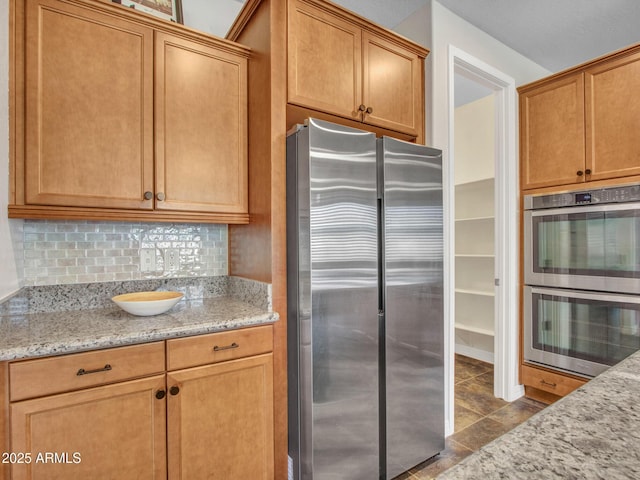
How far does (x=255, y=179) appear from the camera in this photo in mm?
1803

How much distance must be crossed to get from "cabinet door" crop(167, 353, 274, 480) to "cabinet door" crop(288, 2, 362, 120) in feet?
4.38

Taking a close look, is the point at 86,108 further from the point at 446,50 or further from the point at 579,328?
the point at 579,328

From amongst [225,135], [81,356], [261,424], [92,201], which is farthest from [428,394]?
[92,201]

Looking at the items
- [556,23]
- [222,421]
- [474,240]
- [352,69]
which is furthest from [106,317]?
[474,240]

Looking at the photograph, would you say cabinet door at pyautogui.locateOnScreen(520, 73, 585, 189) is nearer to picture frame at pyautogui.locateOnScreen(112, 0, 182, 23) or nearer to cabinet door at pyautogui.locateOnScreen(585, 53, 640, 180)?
cabinet door at pyautogui.locateOnScreen(585, 53, 640, 180)

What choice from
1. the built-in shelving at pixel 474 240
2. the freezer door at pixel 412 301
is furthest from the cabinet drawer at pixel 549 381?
the freezer door at pixel 412 301

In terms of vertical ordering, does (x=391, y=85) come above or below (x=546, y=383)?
above

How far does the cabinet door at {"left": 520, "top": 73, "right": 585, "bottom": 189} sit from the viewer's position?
8.13ft

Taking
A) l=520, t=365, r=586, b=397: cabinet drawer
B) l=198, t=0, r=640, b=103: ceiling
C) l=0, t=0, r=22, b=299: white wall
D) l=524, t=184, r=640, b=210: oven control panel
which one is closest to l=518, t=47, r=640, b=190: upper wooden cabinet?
l=524, t=184, r=640, b=210: oven control panel

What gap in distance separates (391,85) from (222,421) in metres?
2.02

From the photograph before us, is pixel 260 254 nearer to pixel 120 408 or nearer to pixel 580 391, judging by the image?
pixel 120 408

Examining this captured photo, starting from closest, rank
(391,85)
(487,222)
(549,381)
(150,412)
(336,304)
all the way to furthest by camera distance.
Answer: (150,412) → (336,304) → (391,85) → (549,381) → (487,222)

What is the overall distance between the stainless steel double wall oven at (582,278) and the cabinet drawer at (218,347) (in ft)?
A: 7.38

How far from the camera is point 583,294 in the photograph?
2.40 metres
